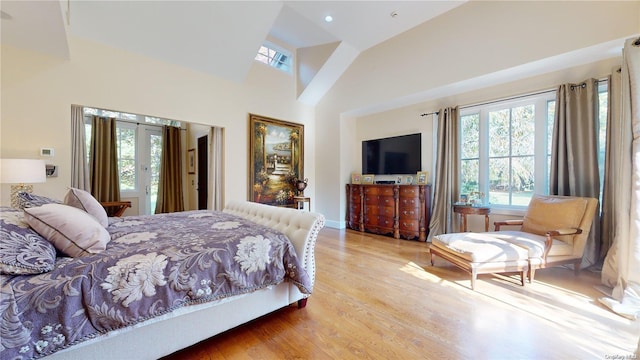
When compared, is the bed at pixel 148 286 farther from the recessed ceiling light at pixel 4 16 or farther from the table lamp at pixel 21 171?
the recessed ceiling light at pixel 4 16

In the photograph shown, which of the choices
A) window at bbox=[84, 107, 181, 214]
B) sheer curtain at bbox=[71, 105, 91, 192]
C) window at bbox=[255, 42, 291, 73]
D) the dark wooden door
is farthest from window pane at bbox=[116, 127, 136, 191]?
window at bbox=[255, 42, 291, 73]

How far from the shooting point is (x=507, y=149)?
12.2 feet

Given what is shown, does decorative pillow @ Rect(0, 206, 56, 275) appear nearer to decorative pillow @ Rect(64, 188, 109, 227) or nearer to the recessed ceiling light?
decorative pillow @ Rect(64, 188, 109, 227)

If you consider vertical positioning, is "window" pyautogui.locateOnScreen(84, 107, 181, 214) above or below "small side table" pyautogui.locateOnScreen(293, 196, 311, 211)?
above

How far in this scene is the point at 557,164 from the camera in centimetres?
312

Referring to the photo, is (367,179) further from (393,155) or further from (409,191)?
(409,191)

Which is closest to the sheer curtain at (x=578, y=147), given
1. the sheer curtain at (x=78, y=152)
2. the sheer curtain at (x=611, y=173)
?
the sheer curtain at (x=611, y=173)

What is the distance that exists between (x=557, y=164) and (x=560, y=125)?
478 millimetres

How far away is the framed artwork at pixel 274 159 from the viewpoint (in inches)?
191

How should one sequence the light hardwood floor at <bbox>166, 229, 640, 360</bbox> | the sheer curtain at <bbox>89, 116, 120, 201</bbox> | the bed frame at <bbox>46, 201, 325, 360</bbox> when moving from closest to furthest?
the bed frame at <bbox>46, 201, 325, 360</bbox>
the light hardwood floor at <bbox>166, 229, 640, 360</bbox>
the sheer curtain at <bbox>89, 116, 120, 201</bbox>

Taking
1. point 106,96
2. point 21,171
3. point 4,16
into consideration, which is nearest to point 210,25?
point 106,96

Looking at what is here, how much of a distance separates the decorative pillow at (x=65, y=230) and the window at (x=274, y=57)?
4395 millimetres

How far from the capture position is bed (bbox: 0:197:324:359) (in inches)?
41.8

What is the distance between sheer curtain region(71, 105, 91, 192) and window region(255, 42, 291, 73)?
9.83 ft
